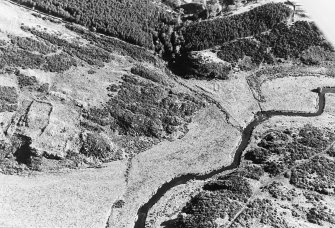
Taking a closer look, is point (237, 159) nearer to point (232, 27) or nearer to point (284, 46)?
point (232, 27)

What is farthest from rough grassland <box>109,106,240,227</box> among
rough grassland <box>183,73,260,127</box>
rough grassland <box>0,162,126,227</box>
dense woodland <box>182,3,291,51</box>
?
dense woodland <box>182,3,291,51</box>

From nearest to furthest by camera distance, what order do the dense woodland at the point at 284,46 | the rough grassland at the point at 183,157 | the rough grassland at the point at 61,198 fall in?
1. the rough grassland at the point at 61,198
2. the rough grassland at the point at 183,157
3. the dense woodland at the point at 284,46

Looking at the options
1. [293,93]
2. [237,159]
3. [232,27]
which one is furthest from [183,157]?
[232,27]

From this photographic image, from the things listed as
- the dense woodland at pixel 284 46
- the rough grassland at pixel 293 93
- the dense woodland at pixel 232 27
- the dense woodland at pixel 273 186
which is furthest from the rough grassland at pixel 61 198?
the dense woodland at pixel 284 46

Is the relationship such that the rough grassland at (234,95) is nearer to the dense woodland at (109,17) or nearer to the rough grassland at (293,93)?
the rough grassland at (293,93)

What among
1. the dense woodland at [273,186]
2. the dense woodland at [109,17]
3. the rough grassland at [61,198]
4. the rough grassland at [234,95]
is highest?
the dense woodland at [109,17]
